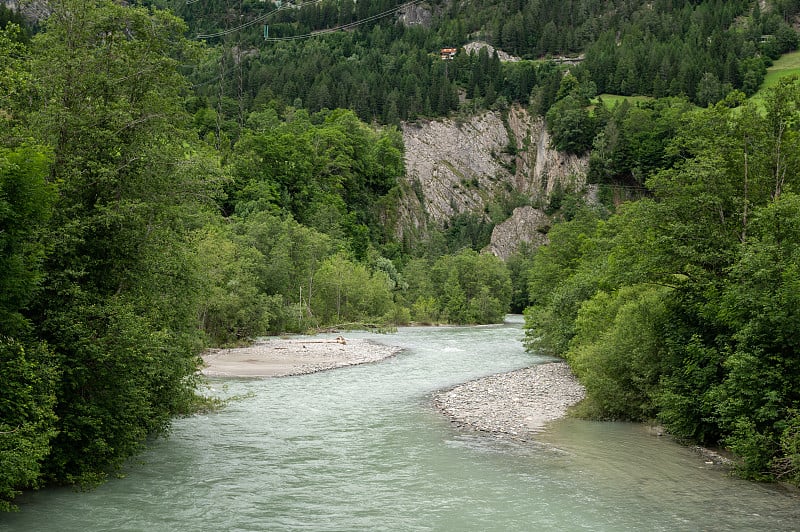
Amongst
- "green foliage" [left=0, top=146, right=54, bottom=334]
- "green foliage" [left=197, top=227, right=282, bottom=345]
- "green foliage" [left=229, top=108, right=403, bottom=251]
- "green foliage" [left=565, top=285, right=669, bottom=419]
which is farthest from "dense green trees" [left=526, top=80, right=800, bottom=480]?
"green foliage" [left=229, top=108, right=403, bottom=251]

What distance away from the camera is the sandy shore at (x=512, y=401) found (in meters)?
27.4

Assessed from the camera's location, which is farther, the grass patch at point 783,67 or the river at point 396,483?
the grass patch at point 783,67

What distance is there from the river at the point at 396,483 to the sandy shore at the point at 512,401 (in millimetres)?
1165

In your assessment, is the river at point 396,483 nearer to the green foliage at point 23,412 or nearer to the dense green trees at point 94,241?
the dense green trees at point 94,241

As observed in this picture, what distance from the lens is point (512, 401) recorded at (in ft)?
107

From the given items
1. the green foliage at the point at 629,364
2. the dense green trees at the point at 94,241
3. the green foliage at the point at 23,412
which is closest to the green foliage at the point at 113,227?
the dense green trees at the point at 94,241

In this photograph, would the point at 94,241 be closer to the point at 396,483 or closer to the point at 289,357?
the point at 396,483

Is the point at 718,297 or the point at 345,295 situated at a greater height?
the point at 718,297

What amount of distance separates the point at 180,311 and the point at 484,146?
178 metres

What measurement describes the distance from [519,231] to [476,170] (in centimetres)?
3039

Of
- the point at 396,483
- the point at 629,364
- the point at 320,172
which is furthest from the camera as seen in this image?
the point at 320,172

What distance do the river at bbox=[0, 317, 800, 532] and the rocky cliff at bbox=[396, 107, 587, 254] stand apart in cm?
12756

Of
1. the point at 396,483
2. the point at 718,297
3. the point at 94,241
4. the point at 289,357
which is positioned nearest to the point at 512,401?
the point at 718,297

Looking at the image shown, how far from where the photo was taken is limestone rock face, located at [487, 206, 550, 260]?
161 meters
